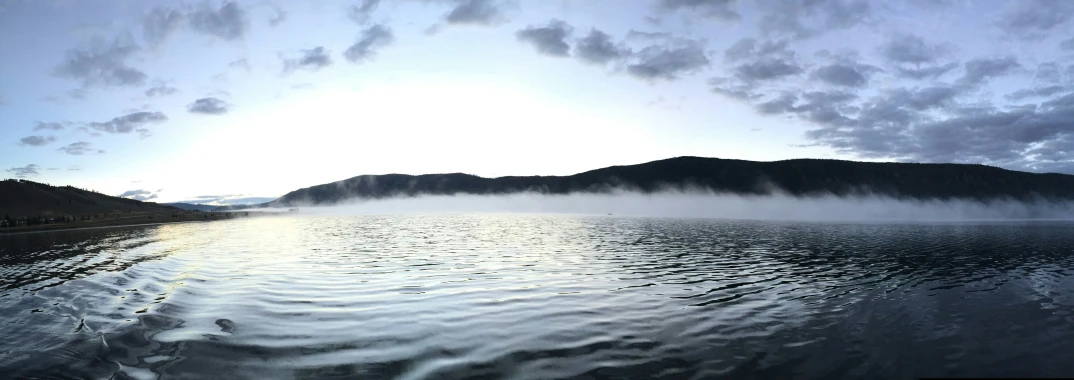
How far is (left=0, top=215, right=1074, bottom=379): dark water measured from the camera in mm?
11281

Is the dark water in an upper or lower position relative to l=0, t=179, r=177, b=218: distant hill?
lower

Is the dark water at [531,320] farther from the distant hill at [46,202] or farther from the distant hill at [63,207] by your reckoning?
the distant hill at [46,202]

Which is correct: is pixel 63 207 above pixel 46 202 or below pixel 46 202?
below

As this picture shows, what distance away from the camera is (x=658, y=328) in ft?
48.6

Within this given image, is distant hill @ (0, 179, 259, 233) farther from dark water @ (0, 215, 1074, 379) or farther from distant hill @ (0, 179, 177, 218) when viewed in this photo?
dark water @ (0, 215, 1074, 379)

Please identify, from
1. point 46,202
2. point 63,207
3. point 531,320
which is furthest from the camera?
point 46,202

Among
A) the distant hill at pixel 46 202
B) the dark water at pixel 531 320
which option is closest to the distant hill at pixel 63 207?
the distant hill at pixel 46 202

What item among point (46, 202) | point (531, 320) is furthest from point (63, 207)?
point (531, 320)

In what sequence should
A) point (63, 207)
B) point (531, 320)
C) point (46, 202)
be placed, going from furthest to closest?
point (46, 202)
point (63, 207)
point (531, 320)

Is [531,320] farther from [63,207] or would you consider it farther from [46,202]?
[46,202]

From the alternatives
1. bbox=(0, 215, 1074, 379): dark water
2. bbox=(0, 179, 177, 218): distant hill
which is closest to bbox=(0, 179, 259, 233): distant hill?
bbox=(0, 179, 177, 218): distant hill

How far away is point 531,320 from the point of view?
15.8 metres

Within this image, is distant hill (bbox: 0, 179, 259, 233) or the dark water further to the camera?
distant hill (bbox: 0, 179, 259, 233)

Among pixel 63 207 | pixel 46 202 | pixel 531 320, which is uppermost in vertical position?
pixel 46 202
